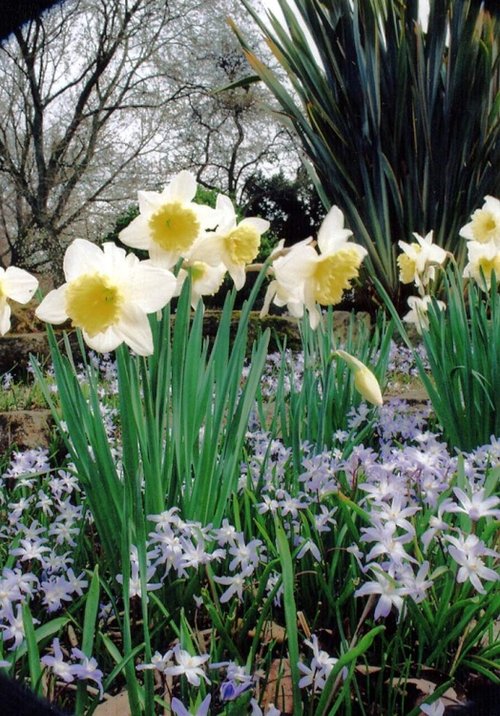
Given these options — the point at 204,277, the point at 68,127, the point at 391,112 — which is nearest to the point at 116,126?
the point at 68,127

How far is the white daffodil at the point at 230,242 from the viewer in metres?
0.92

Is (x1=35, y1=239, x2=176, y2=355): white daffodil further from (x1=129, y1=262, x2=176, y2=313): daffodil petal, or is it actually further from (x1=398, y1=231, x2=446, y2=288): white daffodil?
(x1=398, y1=231, x2=446, y2=288): white daffodil

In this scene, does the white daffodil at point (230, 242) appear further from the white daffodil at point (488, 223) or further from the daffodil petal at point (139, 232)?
the white daffodil at point (488, 223)

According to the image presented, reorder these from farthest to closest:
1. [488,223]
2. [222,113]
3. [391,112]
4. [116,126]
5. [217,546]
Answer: [222,113], [116,126], [391,112], [488,223], [217,546]

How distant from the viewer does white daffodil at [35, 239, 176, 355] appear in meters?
0.77

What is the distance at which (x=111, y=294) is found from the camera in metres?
0.77

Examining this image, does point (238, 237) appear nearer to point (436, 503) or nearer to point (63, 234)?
point (436, 503)

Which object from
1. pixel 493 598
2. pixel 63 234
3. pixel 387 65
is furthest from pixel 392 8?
pixel 63 234

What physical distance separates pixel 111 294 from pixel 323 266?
30 cm

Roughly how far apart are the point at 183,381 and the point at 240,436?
123 millimetres

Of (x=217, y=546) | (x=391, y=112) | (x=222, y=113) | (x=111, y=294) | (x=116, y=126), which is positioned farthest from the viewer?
(x=222, y=113)

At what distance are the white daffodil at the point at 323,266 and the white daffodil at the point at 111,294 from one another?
0.68 feet

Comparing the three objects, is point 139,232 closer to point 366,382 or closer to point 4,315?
point 4,315

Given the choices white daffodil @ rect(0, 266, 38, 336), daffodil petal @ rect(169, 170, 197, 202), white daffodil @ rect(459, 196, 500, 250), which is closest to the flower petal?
white daffodil @ rect(0, 266, 38, 336)
